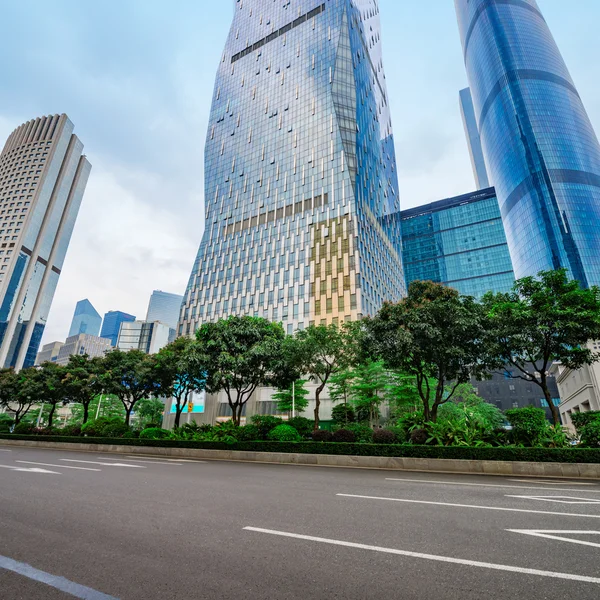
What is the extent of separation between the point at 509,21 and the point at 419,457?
177804 millimetres

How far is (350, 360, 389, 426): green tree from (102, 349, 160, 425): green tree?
19950 millimetres

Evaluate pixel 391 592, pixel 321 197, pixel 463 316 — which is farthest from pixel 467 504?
pixel 321 197

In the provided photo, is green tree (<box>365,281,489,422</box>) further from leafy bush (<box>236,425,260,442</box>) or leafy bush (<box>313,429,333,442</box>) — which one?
leafy bush (<box>236,425,260,442</box>)

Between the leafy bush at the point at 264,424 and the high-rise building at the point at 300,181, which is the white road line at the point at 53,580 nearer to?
the leafy bush at the point at 264,424

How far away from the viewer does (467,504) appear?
766 cm

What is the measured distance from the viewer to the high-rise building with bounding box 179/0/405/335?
2489 inches

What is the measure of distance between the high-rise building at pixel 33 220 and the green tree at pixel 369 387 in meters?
127

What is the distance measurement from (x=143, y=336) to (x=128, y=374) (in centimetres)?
14409

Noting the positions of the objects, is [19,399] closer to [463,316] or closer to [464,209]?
[463,316]

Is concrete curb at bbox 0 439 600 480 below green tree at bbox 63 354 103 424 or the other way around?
below

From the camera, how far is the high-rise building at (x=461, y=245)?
12781 centimetres

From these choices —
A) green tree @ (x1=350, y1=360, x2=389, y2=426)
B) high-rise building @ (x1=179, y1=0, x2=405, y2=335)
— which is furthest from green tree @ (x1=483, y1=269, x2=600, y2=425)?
high-rise building @ (x1=179, y1=0, x2=405, y2=335)

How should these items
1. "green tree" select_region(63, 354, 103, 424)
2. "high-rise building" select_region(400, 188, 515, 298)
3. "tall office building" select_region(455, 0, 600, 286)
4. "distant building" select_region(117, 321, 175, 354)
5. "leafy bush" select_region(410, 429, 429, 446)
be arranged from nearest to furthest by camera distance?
"leafy bush" select_region(410, 429, 429, 446) < "green tree" select_region(63, 354, 103, 424) < "tall office building" select_region(455, 0, 600, 286) < "high-rise building" select_region(400, 188, 515, 298) < "distant building" select_region(117, 321, 175, 354)

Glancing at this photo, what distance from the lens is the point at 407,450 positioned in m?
16.9
